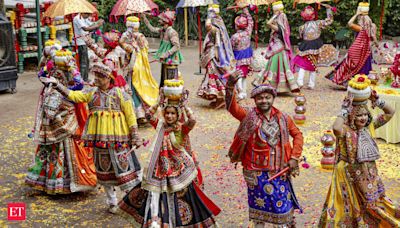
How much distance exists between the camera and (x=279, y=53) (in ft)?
37.0

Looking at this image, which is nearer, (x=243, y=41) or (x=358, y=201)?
A: (x=358, y=201)

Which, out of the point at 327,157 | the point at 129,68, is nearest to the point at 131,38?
the point at 129,68

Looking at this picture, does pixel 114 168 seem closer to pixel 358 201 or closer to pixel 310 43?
pixel 358 201

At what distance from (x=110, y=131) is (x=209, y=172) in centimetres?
200

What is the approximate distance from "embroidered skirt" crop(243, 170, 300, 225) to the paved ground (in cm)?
81

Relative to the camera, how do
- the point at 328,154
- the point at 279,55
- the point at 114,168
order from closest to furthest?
1. the point at 114,168
2. the point at 328,154
3. the point at 279,55

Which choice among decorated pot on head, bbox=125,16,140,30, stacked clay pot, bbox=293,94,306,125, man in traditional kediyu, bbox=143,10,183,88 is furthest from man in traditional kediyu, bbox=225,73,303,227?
man in traditional kediyu, bbox=143,10,183,88

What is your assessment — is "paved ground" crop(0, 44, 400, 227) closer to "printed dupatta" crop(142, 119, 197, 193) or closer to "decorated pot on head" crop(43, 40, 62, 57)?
"printed dupatta" crop(142, 119, 197, 193)

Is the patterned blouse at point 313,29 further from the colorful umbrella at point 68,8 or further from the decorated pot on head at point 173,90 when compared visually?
the decorated pot on head at point 173,90

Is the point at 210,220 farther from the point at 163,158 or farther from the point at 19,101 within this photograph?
the point at 19,101

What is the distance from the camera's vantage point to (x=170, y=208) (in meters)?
5.29

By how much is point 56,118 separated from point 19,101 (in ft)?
18.2
